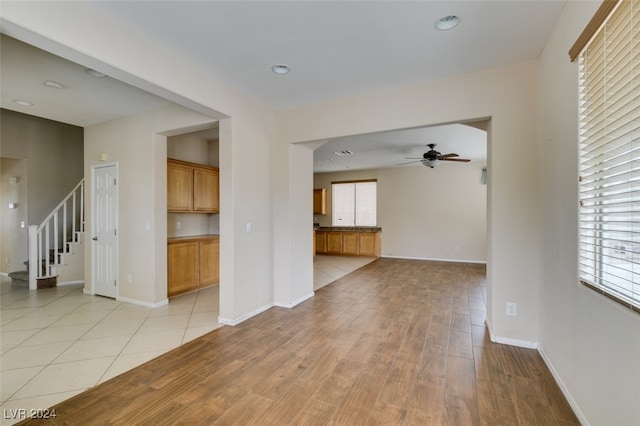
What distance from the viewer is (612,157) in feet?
4.80

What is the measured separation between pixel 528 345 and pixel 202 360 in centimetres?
308

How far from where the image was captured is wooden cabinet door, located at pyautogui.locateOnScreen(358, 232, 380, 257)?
28.3 feet

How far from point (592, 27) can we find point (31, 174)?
8.42 meters

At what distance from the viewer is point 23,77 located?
2959 millimetres

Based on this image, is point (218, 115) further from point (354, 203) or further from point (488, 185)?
point (354, 203)

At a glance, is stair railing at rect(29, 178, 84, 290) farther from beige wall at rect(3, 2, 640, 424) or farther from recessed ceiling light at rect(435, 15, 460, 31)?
recessed ceiling light at rect(435, 15, 460, 31)

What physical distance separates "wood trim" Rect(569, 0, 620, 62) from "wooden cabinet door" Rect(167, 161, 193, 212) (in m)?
4.93

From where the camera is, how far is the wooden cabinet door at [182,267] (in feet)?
14.5

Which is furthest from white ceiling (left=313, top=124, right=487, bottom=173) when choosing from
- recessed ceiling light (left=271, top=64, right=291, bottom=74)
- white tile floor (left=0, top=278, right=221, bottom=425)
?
white tile floor (left=0, top=278, right=221, bottom=425)

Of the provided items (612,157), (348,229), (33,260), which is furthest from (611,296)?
(348,229)

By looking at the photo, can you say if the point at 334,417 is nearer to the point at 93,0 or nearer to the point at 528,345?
the point at 528,345

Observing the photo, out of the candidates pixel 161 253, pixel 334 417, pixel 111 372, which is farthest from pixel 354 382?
pixel 161 253

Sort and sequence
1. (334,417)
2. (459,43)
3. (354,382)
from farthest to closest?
(459,43) < (354,382) < (334,417)

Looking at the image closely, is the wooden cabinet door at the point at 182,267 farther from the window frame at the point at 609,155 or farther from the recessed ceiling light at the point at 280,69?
the window frame at the point at 609,155
